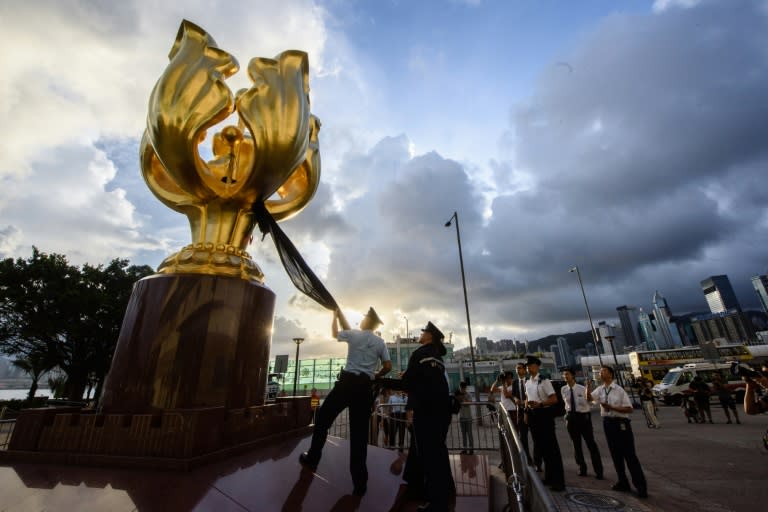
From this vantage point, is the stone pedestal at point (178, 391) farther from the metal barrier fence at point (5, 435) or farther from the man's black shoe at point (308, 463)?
the metal barrier fence at point (5, 435)

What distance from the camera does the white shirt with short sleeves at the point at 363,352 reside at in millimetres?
3242

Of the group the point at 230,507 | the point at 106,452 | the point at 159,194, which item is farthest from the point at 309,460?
the point at 159,194

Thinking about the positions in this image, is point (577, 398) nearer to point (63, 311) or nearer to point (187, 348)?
point (187, 348)

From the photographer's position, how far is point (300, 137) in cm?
448

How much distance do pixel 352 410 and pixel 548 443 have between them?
3.64 metres

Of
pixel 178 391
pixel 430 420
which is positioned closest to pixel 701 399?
pixel 430 420

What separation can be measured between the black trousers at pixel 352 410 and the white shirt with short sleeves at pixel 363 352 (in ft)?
0.25

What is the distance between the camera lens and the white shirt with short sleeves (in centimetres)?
324

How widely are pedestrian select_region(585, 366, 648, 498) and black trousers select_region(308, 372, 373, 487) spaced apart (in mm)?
3762

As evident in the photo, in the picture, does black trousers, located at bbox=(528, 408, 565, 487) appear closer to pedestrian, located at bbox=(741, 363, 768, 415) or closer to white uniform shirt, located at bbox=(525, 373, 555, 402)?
white uniform shirt, located at bbox=(525, 373, 555, 402)

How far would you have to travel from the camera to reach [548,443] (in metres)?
5.22

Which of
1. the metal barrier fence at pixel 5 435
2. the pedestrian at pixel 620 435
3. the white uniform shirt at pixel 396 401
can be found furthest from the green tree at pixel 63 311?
the pedestrian at pixel 620 435

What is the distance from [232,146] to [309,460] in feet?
12.7

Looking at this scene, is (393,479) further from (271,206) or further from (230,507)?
(271,206)
